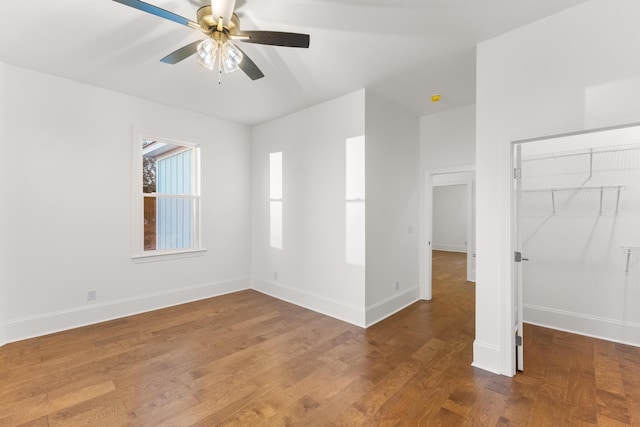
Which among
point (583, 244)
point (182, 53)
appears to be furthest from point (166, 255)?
point (583, 244)

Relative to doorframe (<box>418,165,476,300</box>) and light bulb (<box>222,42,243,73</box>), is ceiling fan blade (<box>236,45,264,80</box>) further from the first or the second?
doorframe (<box>418,165,476,300</box>)

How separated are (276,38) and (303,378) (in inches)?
105

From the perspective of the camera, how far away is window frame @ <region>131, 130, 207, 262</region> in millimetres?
4031

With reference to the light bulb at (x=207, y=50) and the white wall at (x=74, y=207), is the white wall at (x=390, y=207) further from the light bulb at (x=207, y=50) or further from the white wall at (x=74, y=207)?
the white wall at (x=74, y=207)

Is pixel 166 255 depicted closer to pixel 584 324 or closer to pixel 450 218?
pixel 584 324

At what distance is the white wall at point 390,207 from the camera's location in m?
3.76

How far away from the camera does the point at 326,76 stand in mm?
3303

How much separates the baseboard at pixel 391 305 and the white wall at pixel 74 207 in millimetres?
2780

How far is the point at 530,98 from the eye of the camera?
2391mm

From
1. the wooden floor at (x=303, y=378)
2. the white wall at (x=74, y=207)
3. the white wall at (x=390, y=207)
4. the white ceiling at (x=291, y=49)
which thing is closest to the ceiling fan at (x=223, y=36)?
the white ceiling at (x=291, y=49)

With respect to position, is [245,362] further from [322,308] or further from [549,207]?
[549,207]

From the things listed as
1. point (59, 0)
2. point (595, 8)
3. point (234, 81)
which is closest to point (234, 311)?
point (234, 81)

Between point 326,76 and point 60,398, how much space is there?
375 centimetres

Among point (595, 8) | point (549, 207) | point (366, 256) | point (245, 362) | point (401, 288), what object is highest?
point (595, 8)
